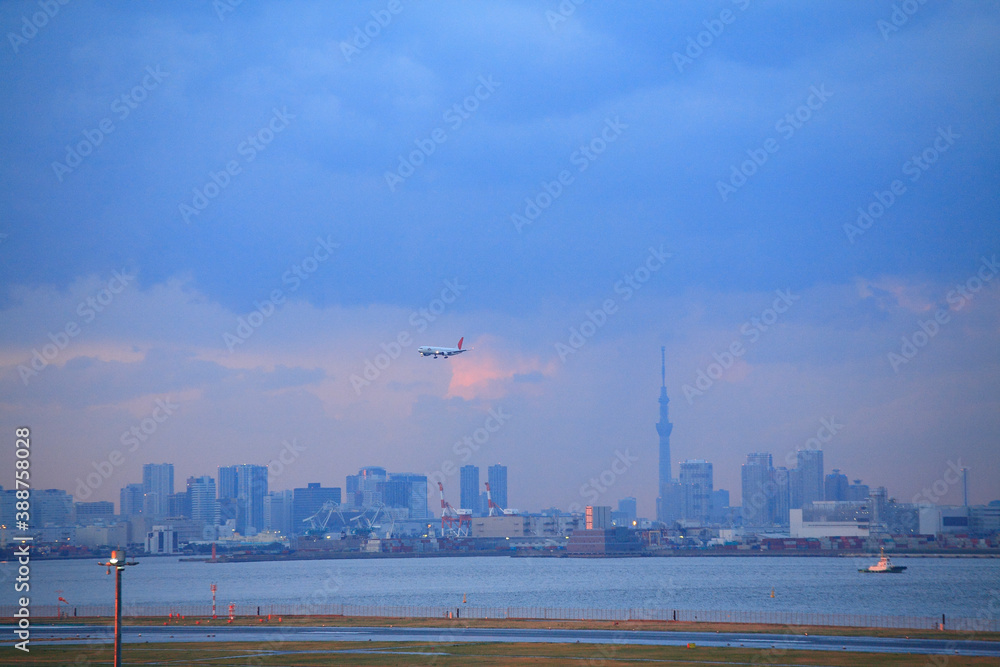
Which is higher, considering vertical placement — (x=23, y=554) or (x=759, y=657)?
(x=23, y=554)

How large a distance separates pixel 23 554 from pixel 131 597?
427 feet

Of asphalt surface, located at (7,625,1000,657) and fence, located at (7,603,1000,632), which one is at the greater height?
asphalt surface, located at (7,625,1000,657)

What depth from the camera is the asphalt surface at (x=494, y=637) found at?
227 ft

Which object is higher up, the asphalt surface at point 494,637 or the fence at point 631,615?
the asphalt surface at point 494,637

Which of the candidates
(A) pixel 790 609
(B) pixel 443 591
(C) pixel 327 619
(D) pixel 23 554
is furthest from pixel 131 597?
(D) pixel 23 554

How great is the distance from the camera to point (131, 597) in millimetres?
182500

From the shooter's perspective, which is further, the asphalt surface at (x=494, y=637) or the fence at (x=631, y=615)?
the fence at (x=631, y=615)

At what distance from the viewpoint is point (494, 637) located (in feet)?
259

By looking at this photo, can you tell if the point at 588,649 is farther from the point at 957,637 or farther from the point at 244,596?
the point at 244,596

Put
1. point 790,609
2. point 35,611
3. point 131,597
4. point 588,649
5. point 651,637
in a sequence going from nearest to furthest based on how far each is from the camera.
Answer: point 588,649 → point 651,637 → point 35,611 → point 790,609 → point 131,597

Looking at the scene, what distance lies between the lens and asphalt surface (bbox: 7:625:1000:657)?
69.3m

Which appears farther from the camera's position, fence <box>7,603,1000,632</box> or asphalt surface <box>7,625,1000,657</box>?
fence <box>7,603,1000,632</box>

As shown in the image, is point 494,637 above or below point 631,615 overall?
above

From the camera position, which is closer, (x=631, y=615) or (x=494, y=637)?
(x=494, y=637)
